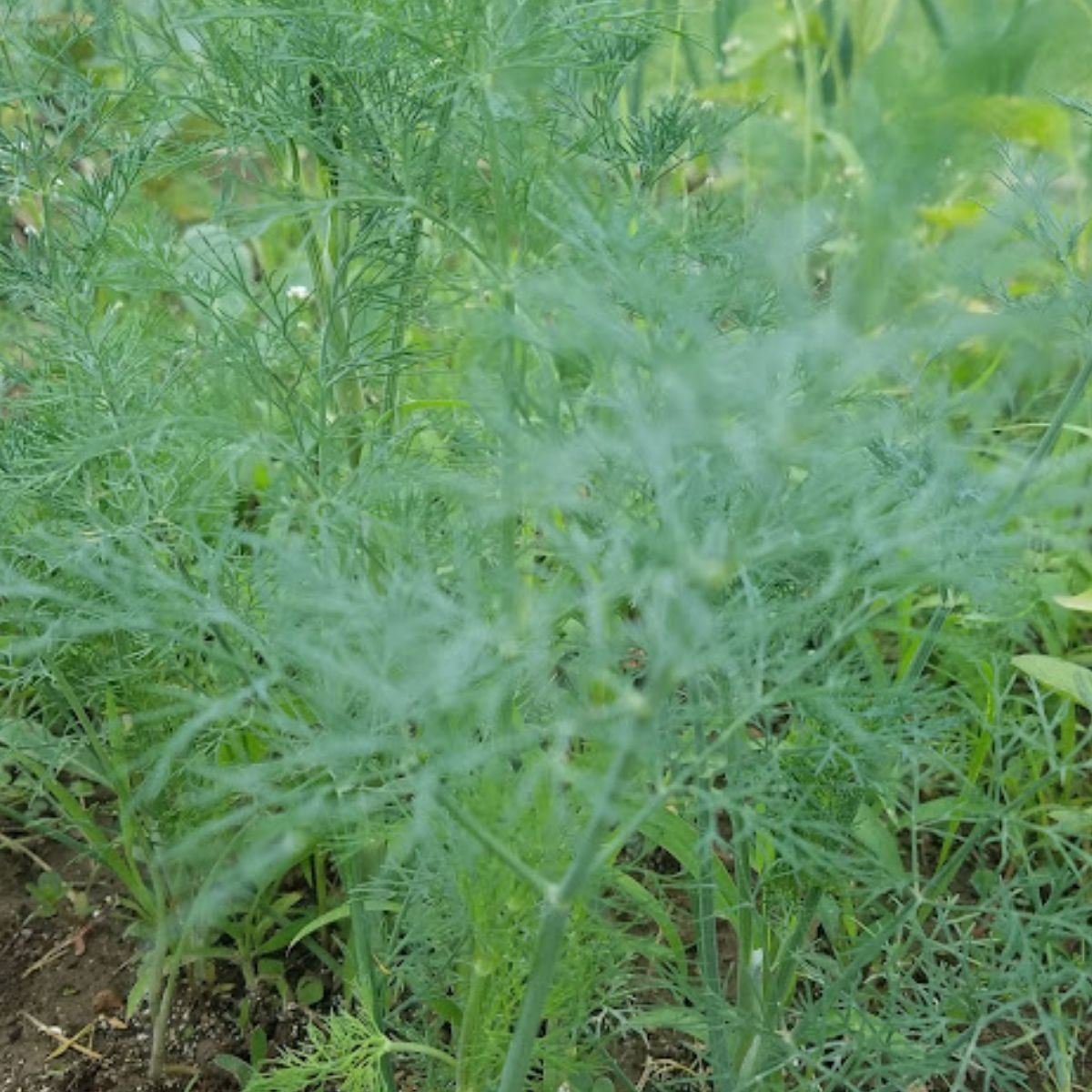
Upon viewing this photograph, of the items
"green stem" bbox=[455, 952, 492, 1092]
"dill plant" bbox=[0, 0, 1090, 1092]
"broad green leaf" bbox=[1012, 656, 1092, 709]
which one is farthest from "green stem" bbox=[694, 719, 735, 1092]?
"broad green leaf" bbox=[1012, 656, 1092, 709]

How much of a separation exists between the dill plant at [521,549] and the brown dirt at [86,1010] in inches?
1.8

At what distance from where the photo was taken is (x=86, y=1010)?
4.17 ft

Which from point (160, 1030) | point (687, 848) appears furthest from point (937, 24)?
point (160, 1030)

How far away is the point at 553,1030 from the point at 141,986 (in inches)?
17.7

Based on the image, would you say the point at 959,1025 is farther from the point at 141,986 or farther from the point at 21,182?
the point at 21,182

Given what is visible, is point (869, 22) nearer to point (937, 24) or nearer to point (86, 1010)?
point (937, 24)

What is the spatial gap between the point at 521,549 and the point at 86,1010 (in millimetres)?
672

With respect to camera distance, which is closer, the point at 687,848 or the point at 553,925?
the point at 553,925

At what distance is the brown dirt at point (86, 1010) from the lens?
120 centimetres

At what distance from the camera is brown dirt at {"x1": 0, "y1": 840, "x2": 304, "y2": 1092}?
1198 millimetres

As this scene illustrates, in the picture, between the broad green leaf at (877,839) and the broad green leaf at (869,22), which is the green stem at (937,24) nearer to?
the broad green leaf at (869,22)

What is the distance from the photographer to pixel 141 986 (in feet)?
3.97

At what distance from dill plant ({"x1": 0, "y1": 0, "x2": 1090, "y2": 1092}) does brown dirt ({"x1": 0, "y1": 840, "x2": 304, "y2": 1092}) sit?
47 mm

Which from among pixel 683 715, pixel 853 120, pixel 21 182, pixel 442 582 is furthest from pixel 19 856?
pixel 853 120
